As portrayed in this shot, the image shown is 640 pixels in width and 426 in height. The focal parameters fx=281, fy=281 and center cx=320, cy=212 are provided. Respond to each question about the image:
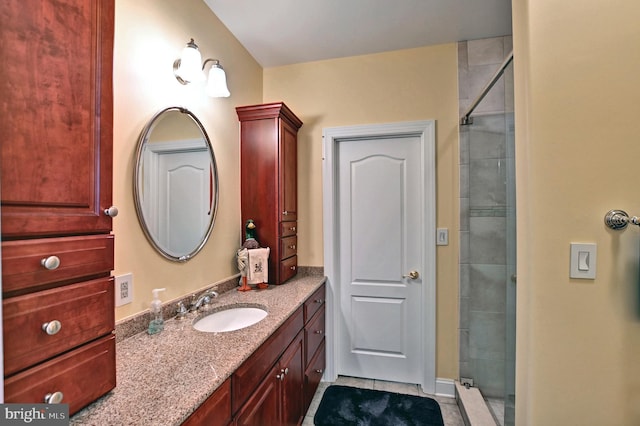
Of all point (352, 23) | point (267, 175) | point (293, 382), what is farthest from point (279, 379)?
point (352, 23)

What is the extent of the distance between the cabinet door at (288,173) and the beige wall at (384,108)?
76 millimetres

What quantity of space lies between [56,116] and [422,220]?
2.07 meters

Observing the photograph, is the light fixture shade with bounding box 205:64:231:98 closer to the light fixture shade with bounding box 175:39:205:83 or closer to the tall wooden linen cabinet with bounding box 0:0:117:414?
the light fixture shade with bounding box 175:39:205:83

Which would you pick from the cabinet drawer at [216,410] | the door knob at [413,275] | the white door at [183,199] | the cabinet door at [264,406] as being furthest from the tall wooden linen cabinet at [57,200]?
the door knob at [413,275]

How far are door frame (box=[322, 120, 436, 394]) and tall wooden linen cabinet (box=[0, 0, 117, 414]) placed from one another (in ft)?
5.43

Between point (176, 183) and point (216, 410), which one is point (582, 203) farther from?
point (176, 183)

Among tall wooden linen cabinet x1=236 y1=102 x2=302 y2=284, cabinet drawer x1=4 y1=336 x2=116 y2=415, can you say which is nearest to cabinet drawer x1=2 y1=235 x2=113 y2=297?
cabinet drawer x1=4 y1=336 x2=116 y2=415

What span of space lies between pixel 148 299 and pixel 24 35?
1.06 m

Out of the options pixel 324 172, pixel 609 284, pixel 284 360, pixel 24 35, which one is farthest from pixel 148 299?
pixel 609 284

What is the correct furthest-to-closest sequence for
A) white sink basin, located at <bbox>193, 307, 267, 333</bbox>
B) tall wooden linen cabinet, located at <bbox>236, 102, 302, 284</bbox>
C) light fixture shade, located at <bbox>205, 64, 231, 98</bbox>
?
tall wooden linen cabinet, located at <bbox>236, 102, 302, 284</bbox>
light fixture shade, located at <bbox>205, 64, 231, 98</bbox>
white sink basin, located at <bbox>193, 307, 267, 333</bbox>

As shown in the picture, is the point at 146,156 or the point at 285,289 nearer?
the point at 146,156

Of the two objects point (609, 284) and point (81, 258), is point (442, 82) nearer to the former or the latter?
point (609, 284)

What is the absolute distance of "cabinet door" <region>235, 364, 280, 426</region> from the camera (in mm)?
1040

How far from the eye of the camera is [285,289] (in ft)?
6.29
